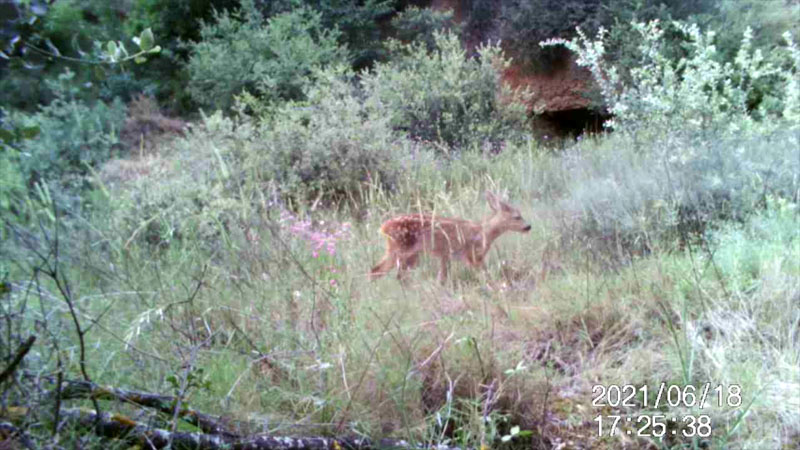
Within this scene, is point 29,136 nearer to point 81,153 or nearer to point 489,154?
point 489,154

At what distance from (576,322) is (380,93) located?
3394 millimetres

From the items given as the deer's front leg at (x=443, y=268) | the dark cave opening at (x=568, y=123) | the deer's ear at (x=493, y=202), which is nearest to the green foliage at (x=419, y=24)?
the dark cave opening at (x=568, y=123)

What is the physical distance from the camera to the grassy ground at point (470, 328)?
2.46 meters

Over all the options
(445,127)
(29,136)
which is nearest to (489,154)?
(445,127)

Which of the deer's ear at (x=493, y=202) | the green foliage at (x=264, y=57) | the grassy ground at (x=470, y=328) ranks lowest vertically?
the grassy ground at (x=470, y=328)

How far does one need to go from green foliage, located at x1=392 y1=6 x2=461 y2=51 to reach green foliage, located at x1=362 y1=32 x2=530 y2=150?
2.7 inches

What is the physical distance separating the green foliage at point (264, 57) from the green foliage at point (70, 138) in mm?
763

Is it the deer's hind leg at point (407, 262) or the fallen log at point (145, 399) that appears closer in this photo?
the fallen log at point (145, 399)

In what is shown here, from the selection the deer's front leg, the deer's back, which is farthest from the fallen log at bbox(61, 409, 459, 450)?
the deer's back

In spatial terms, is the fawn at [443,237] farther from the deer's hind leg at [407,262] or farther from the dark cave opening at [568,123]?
the dark cave opening at [568,123]

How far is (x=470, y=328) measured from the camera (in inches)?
110

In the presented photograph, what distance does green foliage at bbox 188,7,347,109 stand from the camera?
223 inches

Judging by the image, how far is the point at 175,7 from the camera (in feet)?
16.7

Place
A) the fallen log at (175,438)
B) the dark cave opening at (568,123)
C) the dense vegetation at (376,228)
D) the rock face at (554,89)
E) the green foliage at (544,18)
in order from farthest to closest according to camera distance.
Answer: the green foliage at (544,18) → the rock face at (554,89) → the dark cave opening at (568,123) → the dense vegetation at (376,228) → the fallen log at (175,438)
